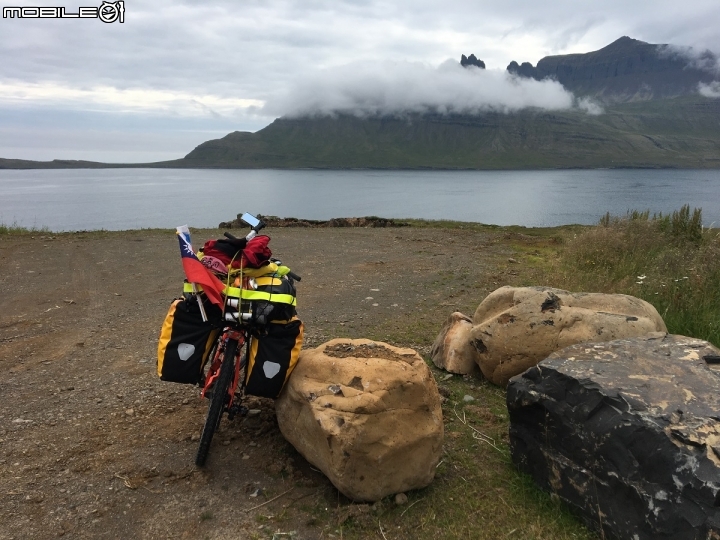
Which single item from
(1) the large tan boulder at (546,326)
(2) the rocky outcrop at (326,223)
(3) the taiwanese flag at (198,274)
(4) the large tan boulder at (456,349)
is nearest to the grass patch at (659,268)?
(1) the large tan boulder at (546,326)

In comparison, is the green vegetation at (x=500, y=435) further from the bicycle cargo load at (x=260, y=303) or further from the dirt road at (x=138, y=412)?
the bicycle cargo load at (x=260, y=303)

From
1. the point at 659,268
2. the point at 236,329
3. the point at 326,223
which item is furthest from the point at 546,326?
the point at 326,223

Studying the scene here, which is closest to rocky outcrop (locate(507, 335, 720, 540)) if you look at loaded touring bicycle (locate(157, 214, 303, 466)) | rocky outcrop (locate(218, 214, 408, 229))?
loaded touring bicycle (locate(157, 214, 303, 466))

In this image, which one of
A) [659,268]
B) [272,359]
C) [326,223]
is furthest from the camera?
[326,223]

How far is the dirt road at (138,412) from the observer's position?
3.48 m

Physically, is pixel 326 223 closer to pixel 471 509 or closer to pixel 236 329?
pixel 236 329

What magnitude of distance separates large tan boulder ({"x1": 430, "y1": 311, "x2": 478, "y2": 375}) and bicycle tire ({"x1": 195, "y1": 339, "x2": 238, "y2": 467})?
2.69m

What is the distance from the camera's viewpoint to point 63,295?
30.2 ft

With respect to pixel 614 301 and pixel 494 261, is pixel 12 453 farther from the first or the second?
pixel 494 261

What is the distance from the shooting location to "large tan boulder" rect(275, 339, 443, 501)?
3504 millimetres

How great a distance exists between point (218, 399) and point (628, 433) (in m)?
2.73

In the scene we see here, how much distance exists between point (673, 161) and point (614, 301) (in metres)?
185

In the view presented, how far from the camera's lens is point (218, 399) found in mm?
3865

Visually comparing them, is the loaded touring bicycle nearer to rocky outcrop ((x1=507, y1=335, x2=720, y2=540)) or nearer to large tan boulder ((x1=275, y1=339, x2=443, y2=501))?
large tan boulder ((x1=275, y1=339, x2=443, y2=501))
